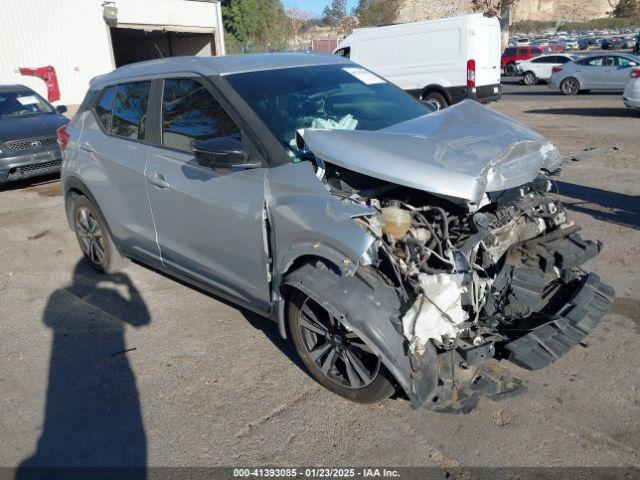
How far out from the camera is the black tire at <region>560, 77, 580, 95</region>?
67.2 feet

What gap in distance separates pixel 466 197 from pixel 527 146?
805 mm

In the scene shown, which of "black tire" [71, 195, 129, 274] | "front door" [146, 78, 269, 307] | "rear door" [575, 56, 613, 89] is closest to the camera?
"front door" [146, 78, 269, 307]

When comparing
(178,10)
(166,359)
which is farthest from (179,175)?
(178,10)

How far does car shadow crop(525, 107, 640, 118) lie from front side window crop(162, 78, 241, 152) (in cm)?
1402

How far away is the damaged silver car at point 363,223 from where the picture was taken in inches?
110

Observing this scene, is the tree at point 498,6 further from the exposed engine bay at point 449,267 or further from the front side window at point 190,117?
the exposed engine bay at point 449,267

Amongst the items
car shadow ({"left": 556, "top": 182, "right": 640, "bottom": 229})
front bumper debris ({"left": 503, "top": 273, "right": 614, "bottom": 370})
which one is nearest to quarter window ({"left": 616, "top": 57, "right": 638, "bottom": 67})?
car shadow ({"left": 556, "top": 182, "right": 640, "bottom": 229})

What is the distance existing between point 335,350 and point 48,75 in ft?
65.7

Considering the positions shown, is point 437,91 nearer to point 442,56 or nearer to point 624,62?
point 442,56

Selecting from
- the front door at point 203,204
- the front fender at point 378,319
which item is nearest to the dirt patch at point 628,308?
the front fender at point 378,319

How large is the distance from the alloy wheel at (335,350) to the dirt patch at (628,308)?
2.17 meters

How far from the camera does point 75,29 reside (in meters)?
20.2

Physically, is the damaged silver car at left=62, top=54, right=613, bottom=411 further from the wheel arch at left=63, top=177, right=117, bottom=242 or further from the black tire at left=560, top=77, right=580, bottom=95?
the black tire at left=560, top=77, right=580, bottom=95

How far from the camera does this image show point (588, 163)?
28.0 ft
